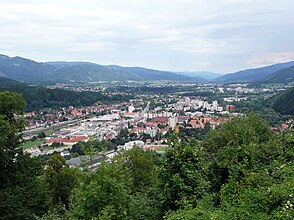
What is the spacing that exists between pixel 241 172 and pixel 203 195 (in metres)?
1.23

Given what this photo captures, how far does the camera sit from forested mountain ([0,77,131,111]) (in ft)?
247

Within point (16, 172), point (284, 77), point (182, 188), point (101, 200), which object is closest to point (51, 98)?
point (16, 172)

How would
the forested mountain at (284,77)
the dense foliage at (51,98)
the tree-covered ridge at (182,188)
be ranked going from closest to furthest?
the tree-covered ridge at (182,188) → the dense foliage at (51,98) → the forested mountain at (284,77)

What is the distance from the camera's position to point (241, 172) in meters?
6.75

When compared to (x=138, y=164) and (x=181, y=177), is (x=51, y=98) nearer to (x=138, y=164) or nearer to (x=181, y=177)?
(x=138, y=164)

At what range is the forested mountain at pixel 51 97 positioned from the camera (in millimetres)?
75250

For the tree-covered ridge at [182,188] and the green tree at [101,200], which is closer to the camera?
the tree-covered ridge at [182,188]

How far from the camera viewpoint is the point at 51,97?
267ft

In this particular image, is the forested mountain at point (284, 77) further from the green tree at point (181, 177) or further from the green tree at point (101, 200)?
the green tree at point (101, 200)

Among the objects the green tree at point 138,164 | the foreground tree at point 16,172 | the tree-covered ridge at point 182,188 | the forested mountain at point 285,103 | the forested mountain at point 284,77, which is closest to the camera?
the tree-covered ridge at point 182,188

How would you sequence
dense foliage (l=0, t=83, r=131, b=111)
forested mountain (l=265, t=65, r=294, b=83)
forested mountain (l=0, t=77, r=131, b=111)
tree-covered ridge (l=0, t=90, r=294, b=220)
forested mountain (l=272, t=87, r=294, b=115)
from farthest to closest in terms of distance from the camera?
forested mountain (l=265, t=65, r=294, b=83) → dense foliage (l=0, t=83, r=131, b=111) → forested mountain (l=0, t=77, r=131, b=111) → forested mountain (l=272, t=87, r=294, b=115) → tree-covered ridge (l=0, t=90, r=294, b=220)

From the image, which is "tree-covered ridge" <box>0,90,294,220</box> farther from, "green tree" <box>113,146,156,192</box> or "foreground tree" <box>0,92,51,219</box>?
"green tree" <box>113,146,156,192</box>

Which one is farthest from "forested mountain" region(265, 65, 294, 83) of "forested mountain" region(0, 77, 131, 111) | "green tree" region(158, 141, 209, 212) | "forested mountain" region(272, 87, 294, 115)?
"green tree" region(158, 141, 209, 212)

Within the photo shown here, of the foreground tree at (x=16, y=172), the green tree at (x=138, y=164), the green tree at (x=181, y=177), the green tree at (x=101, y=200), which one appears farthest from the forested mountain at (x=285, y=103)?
the green tree at (x=101, y=200)
